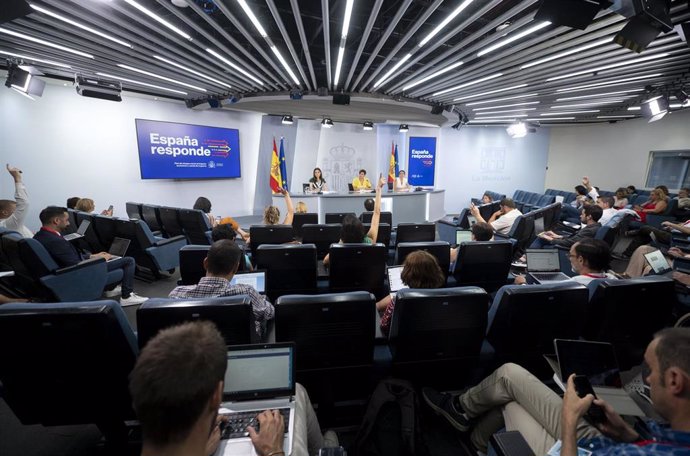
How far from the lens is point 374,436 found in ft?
5.28

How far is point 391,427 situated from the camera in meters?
1.63

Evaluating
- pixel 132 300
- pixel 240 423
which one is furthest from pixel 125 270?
pixel 240 423

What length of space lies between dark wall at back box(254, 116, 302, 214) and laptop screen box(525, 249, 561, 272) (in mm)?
8384

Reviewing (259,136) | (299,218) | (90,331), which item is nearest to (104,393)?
(90,331)

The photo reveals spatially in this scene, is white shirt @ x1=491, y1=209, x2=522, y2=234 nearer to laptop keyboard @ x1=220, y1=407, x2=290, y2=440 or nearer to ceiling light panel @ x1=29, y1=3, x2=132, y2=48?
laptop keyboard @ x1=220, y1=407, x2=290, y2=440

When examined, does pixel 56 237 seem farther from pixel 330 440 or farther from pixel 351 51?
pixel 351 51

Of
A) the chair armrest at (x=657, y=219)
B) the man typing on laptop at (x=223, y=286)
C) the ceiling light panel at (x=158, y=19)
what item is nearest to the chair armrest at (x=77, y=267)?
the man typing on laptop at (x=223, y=286)

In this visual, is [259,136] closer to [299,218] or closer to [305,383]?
[299,218]

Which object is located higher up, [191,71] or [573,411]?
[191,71]

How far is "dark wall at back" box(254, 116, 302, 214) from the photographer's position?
9891 millimetres

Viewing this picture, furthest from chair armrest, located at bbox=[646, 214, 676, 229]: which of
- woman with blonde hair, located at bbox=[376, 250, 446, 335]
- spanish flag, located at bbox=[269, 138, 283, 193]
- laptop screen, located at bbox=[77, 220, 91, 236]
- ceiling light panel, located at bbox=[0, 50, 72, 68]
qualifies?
ceiling light panel, located at bbox=[0, 50, 72, 68]

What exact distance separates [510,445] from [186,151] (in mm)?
9157

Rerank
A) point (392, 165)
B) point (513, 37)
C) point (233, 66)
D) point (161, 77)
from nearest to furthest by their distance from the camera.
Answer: point (513, 37) < point (233, 66) < point (161, 77) < point (392, 165)

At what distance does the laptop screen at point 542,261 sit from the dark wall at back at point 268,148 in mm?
8384
